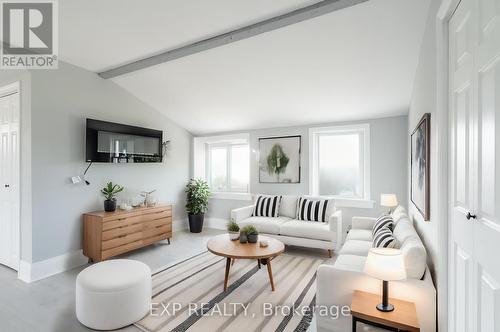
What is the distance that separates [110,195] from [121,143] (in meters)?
0.83

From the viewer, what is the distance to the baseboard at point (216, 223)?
18.3 feet

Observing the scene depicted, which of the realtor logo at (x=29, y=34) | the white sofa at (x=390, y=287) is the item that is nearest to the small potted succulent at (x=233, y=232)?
the white sofa at (x=390, y=287)

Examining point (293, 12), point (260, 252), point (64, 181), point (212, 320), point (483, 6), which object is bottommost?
point (212, 320)

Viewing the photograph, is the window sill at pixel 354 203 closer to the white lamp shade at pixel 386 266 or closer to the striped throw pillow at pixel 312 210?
the striped throw pillow at pixel 312 210

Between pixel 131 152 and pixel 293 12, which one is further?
pixel 131 152

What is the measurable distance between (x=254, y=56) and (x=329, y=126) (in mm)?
2131

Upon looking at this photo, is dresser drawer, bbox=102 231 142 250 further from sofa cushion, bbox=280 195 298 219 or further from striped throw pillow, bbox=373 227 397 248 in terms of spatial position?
striped throw pillow, bbox=373 227 397 248

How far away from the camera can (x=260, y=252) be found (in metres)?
2.73

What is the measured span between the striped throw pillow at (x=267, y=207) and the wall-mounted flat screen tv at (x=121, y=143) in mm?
2004

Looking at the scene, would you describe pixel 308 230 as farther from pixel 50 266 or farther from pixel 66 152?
pixel 66 152

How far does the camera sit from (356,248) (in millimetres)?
2859

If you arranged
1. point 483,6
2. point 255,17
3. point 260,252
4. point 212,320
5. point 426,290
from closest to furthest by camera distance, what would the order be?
point 483,6
point 426,290
point 212,320
point 255,17
point 260,252

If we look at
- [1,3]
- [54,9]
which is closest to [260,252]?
[54,9]

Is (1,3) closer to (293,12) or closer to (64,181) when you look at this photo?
(64,181)
